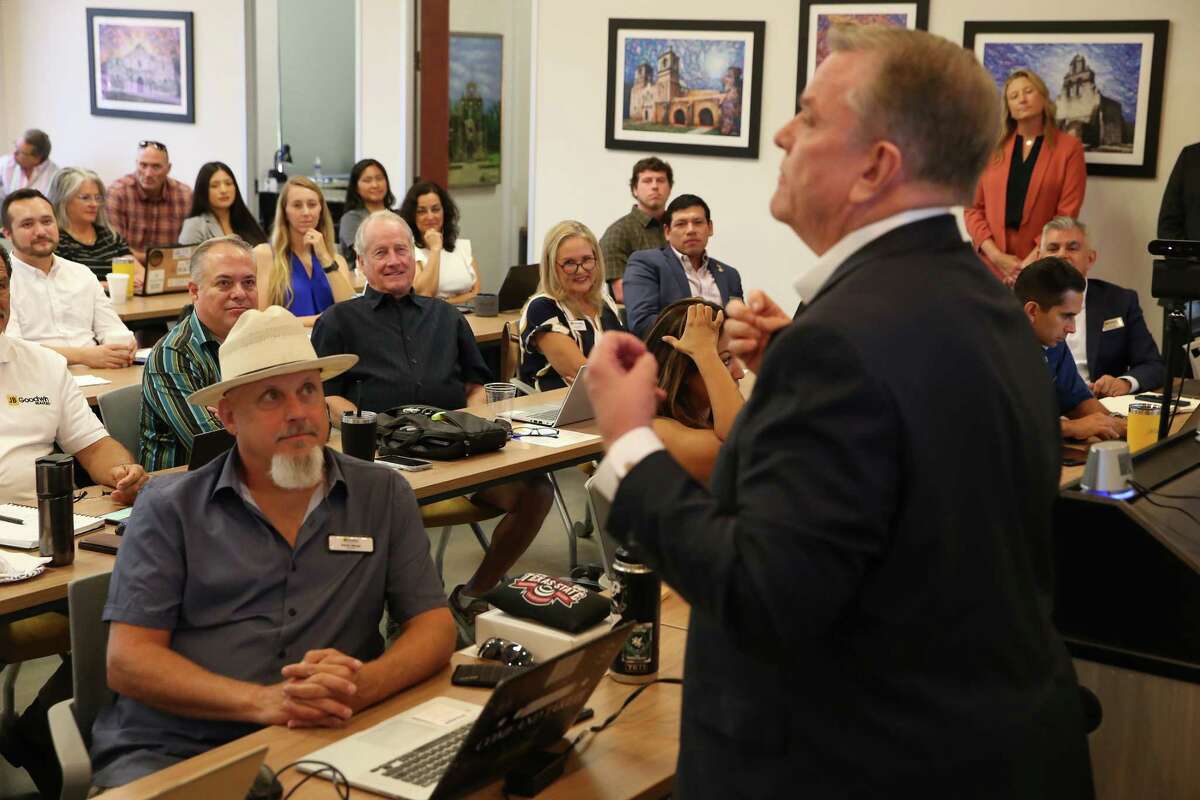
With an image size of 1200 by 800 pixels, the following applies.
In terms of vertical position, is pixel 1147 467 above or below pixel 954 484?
below

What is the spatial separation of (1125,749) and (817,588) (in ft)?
6.28

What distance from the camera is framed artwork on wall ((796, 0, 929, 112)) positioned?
7523 mm

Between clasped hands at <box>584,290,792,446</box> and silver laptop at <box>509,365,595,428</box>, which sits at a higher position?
clasped hands at <box>584,290,792,446</box>

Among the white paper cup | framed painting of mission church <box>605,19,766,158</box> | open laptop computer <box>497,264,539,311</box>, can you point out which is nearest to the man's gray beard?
the white paper cup

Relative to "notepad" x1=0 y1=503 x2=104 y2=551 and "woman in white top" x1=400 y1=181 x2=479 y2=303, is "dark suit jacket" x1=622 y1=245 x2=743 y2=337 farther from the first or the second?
"notepad" x1=0 y1=503 x2=104 y2=551

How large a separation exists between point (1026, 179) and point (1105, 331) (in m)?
1.62

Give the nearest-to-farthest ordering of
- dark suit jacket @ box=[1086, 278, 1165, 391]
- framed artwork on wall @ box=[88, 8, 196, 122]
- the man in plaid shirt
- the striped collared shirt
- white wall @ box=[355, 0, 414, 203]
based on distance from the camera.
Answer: the striped collared shirt
dark suit jacket @ box=[1086, 278, 1165, 391]
the man in plaid shirt
white wall @ box=[355, 0, 414, 203]
framed artwork on wall @ box=[88, 8, 196, 122]

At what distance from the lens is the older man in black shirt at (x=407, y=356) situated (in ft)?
16.2

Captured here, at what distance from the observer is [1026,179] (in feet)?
22.9

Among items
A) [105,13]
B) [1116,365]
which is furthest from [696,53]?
[105,13]

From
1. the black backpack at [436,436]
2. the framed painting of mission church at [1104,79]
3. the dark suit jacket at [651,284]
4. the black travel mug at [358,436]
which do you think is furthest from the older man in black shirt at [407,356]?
the framed painting of mission church at [1104,79]

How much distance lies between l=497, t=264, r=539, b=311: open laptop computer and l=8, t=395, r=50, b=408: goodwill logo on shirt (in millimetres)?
3501

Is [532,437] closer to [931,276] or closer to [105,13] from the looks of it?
[931,276]

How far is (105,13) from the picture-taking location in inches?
433
